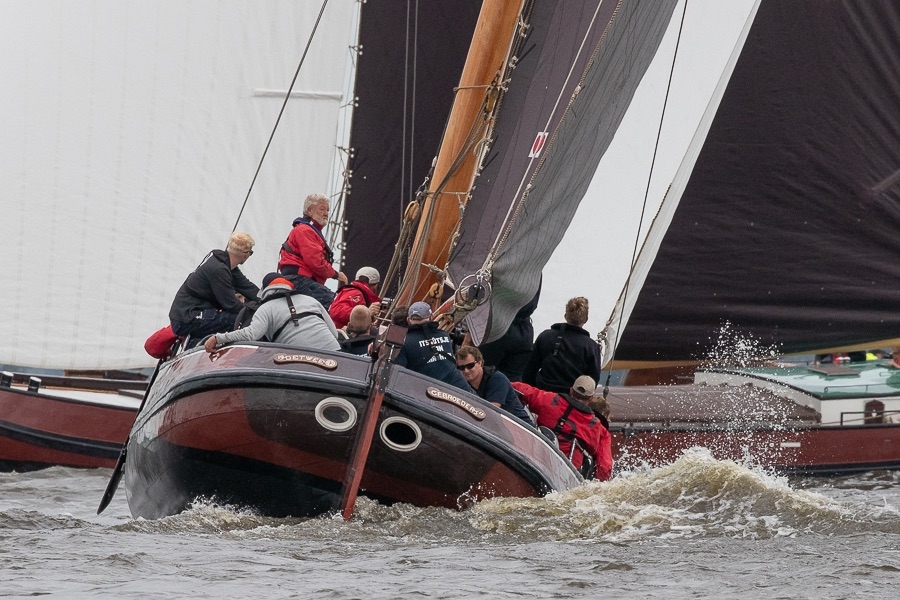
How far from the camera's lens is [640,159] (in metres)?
15.6

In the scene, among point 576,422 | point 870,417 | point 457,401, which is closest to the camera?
point 457,401

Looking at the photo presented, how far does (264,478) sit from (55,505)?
14.3 ft

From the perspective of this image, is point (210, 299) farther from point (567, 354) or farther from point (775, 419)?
point (775, 419)

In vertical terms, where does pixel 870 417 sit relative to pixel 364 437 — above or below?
above

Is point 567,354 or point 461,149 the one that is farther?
point 567,354

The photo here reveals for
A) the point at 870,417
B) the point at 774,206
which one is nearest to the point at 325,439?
the point at 774,206

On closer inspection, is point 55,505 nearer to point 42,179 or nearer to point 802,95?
point 42,179

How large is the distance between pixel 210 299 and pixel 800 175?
6.88m

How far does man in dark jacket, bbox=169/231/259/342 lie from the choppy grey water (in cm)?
166

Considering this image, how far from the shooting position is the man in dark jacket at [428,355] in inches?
365

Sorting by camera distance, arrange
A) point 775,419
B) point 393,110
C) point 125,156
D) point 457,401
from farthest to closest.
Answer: point 393,110 → point 775,419 → point 125,156 → point 457,401

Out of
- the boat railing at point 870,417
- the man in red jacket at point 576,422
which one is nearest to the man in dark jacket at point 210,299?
the man in red jacket at point 576,422

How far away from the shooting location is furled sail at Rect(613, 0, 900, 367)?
1555 cm

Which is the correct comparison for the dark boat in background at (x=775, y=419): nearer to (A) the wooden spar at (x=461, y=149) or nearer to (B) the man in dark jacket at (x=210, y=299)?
(A) the wooden spar at (x=461, y=149)
